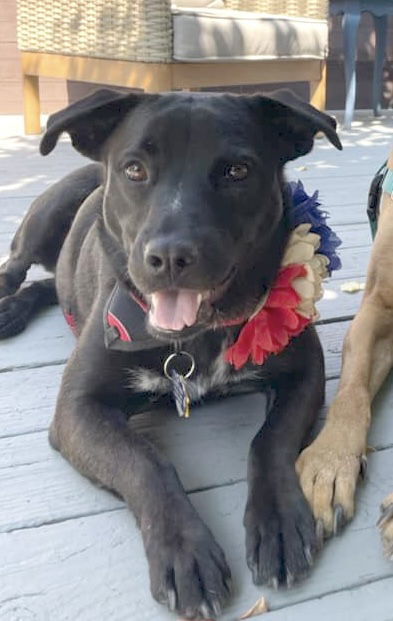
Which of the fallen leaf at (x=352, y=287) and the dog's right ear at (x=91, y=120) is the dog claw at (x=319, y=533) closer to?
the dog's right ear at (x=91, y=120)

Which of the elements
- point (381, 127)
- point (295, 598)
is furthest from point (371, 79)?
point (295, 598)

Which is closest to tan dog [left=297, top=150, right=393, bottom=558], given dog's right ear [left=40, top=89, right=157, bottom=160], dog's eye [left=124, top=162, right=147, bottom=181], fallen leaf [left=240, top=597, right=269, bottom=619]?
fallen leaf [left=240, top=597, right=269, bottom=619]

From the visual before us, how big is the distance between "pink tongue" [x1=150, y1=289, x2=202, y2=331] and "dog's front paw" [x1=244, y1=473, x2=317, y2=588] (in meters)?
0.41

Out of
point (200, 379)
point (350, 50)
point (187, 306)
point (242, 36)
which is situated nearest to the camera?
point (187, 306)

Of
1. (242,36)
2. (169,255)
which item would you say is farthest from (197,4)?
(169,255)

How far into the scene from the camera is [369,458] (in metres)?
1.90

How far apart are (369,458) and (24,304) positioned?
4.68 feet

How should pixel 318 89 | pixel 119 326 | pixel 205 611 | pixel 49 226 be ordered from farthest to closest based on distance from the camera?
pixel 318 89
pixel 49 226
pixel 119 326
pixel 205 611

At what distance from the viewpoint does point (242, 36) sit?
5.51 metres

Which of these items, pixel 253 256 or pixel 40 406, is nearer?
pixel 253 256

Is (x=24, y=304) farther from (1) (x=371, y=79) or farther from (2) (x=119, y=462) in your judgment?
(1) (x=371, y=79)

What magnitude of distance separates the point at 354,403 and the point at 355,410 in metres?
0.03

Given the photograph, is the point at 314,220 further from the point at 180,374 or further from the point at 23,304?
the point at 23,304

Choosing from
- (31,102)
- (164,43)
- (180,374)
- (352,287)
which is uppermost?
(164,43)
